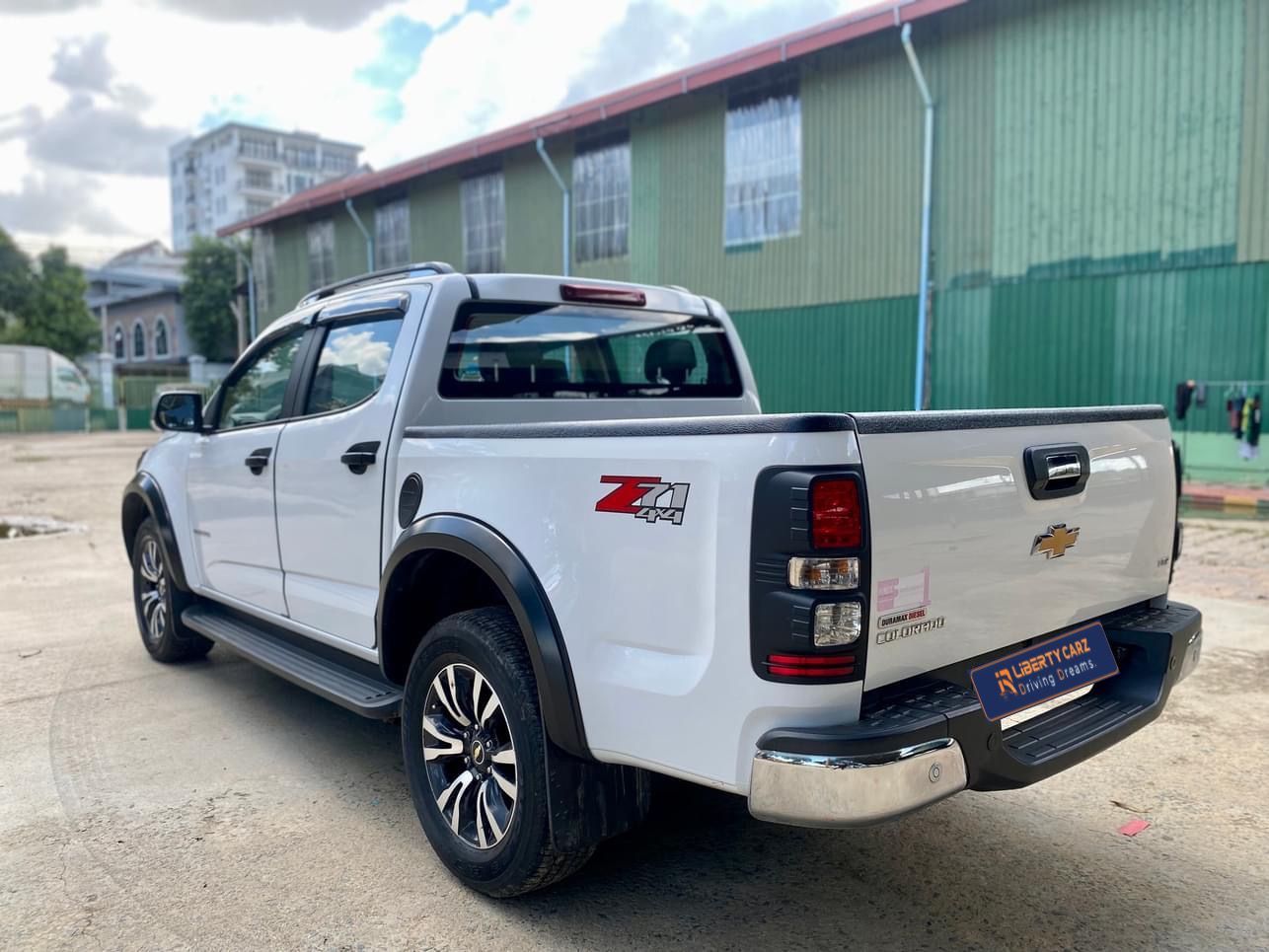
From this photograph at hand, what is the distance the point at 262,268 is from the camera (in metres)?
30.2

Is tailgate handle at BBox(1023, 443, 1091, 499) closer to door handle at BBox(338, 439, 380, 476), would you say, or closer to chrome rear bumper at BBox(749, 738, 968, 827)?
chrome rear bumper at BBox(749, 738, 968, 827)

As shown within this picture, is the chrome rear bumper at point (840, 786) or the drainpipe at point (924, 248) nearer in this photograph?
the chrome rear bumper at point (840, 786)

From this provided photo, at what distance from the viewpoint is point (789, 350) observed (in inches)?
666

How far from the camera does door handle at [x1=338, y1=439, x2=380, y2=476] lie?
3.45m

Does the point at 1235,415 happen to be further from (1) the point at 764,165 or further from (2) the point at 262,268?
(2) the point at 262,268

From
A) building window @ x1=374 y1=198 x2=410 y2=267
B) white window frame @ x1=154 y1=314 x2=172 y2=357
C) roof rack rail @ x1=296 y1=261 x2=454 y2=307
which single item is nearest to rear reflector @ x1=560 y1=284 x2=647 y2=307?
roof rack rail @ x1=296 y1=261 x2=454 y2=307

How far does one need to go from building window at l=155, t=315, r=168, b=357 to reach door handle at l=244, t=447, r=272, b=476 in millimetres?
56540

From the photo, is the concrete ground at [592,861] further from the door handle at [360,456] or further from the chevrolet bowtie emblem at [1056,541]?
the door handle at [360,456]

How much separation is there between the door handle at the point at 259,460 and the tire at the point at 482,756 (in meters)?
1.49

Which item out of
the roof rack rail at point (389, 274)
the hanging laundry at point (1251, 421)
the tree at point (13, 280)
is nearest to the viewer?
the roof rack rail at point (389, 274)

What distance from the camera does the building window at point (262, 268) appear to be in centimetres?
2964

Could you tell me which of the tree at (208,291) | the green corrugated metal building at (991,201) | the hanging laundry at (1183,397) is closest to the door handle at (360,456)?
the hanging laundry at (1183,397)

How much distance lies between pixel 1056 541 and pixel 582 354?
7.12ft

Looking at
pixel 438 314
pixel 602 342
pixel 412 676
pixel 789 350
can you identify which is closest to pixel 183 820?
pixel 412 676
